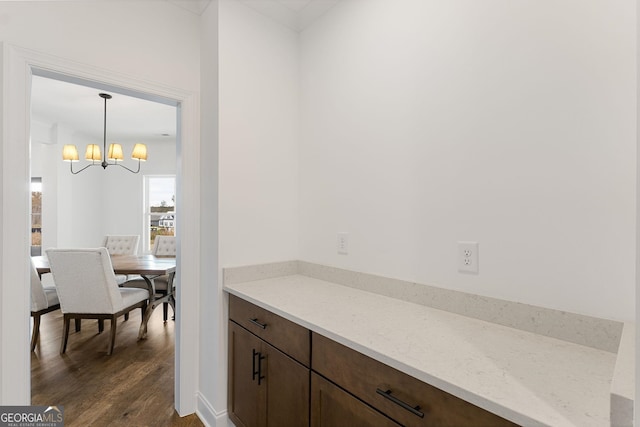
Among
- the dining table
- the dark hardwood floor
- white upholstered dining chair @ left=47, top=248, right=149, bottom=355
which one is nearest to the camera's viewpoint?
the dark hardwood floor

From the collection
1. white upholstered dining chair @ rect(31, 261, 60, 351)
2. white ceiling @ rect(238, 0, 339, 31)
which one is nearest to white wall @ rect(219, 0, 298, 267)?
white ceiling @ rect(238, 0, 339, 31)

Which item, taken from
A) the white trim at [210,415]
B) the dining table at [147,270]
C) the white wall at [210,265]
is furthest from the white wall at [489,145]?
the dining table at [147,270]

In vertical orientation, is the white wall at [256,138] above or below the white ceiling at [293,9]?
below

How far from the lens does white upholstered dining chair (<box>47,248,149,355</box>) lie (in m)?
2.73

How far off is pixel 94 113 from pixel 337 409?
16.0ft

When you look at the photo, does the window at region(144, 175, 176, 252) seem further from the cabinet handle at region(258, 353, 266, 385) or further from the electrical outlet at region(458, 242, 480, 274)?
the electrical outlet at region(458, 242, 480, 274)

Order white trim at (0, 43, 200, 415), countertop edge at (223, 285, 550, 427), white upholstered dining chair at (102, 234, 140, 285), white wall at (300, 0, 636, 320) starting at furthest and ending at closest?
1. white upholstered dining chair at (102, 234, 140, 285)
2. white trim at (0, 43, 200, 415)
3. white wall at (300, 0, 636, 320)
4. countertop edge at (223, 285, 550, 427)

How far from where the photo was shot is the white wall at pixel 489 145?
977 mm

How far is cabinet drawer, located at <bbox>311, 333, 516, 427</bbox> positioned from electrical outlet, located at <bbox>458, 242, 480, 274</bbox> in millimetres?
569

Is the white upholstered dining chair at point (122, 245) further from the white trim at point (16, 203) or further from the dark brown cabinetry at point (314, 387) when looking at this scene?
the dark brown cabinetry at point (314, 387)

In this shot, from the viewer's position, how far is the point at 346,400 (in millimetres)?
1079

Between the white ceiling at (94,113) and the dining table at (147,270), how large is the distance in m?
1.71

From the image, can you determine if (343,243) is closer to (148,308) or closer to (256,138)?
(256,138)

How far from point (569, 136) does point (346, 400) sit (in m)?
1.13
